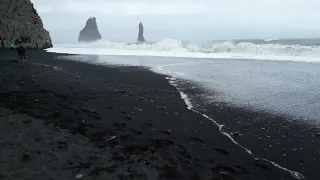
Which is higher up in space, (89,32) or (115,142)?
(89,32)

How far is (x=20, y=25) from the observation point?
44.6 meters

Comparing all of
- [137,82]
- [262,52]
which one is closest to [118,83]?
[137,82]

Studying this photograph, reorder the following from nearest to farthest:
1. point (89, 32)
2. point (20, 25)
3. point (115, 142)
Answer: point (115, 142)
point (20, 25)
point (89, 32)

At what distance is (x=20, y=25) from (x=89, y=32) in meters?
A: 113

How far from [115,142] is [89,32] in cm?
15574

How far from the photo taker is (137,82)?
16.6 m

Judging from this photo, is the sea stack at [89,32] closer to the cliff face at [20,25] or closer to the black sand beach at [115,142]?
the cliff face at [20,25]

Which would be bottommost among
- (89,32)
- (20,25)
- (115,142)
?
(115,142)

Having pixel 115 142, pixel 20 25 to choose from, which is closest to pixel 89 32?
pixel 20 25

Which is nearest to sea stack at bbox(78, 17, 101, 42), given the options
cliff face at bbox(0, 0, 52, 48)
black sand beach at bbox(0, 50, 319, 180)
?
cliff face at bbox(0, 0, 52, 48)

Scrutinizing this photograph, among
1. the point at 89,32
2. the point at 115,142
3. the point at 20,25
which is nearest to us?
the point at 115,142

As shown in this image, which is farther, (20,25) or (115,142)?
(20,25)

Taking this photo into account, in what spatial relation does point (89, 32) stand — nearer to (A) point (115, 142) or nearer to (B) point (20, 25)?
(B) point (20, 25)

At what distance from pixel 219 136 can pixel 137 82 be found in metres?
9.39
